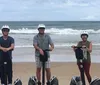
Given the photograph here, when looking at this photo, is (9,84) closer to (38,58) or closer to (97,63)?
(38,58)

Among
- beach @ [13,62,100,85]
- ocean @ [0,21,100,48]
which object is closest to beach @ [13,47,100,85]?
beach @ [13,62,100,85]

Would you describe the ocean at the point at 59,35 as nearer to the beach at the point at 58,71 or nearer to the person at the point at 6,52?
the person at the point at 6,52

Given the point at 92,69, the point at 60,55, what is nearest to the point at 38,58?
the point at 92,69

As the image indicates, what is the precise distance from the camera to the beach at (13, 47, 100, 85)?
497 inches

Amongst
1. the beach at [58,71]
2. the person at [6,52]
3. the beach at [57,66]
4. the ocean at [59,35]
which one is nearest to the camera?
the person at [6,52]

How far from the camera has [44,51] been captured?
922 cm

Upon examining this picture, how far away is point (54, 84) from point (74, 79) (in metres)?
0.54

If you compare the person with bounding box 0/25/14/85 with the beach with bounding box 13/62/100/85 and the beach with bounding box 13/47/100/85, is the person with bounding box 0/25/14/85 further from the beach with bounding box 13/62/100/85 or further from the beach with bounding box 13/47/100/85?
the beach with bounding box 13/62/100/85

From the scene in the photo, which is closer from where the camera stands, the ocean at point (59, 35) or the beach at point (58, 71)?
the beach at point (58, 71)

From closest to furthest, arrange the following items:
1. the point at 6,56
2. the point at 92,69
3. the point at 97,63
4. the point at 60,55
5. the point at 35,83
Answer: the point at 6,56 → the point at 35,83 → the point at 92,69 → the point at 97,63 → the point at 60,55

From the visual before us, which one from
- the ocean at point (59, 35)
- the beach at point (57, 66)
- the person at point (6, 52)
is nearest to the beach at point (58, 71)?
the beach at point (57, 66)

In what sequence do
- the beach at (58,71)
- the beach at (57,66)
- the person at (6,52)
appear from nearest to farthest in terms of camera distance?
the person at (6,52), the beach at (58,71), the beach at (57,66)

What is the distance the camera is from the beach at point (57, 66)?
12.6m

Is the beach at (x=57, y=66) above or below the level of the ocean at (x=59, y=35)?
above
